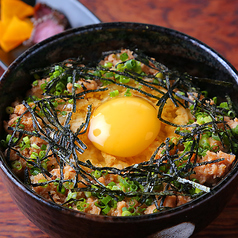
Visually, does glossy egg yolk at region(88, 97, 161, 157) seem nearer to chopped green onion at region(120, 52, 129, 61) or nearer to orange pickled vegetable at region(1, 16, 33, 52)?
chopped green onion at region(120, 52, 129, 61)

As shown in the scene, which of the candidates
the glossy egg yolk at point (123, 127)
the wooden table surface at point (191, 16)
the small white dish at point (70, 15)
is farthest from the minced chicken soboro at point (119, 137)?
the wooden table surface at point (191, 16)

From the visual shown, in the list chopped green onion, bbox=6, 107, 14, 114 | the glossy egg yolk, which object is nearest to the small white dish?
chopped green onion, bbox=6, 107, 14, 114

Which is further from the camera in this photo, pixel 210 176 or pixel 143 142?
pixel 143 142

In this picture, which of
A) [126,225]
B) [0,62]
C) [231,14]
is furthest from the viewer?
[231,14]

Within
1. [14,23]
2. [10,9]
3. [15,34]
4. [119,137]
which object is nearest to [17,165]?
[119,137]

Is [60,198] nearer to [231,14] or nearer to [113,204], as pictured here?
[113,204]

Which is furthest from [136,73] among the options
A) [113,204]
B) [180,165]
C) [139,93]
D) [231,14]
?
[231,14]

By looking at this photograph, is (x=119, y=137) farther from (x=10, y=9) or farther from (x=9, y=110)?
(x=10, y=9)

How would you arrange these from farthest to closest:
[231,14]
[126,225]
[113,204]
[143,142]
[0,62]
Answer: [231,14] < [0,62] < [143,142] < [113,204] < [126,225]
